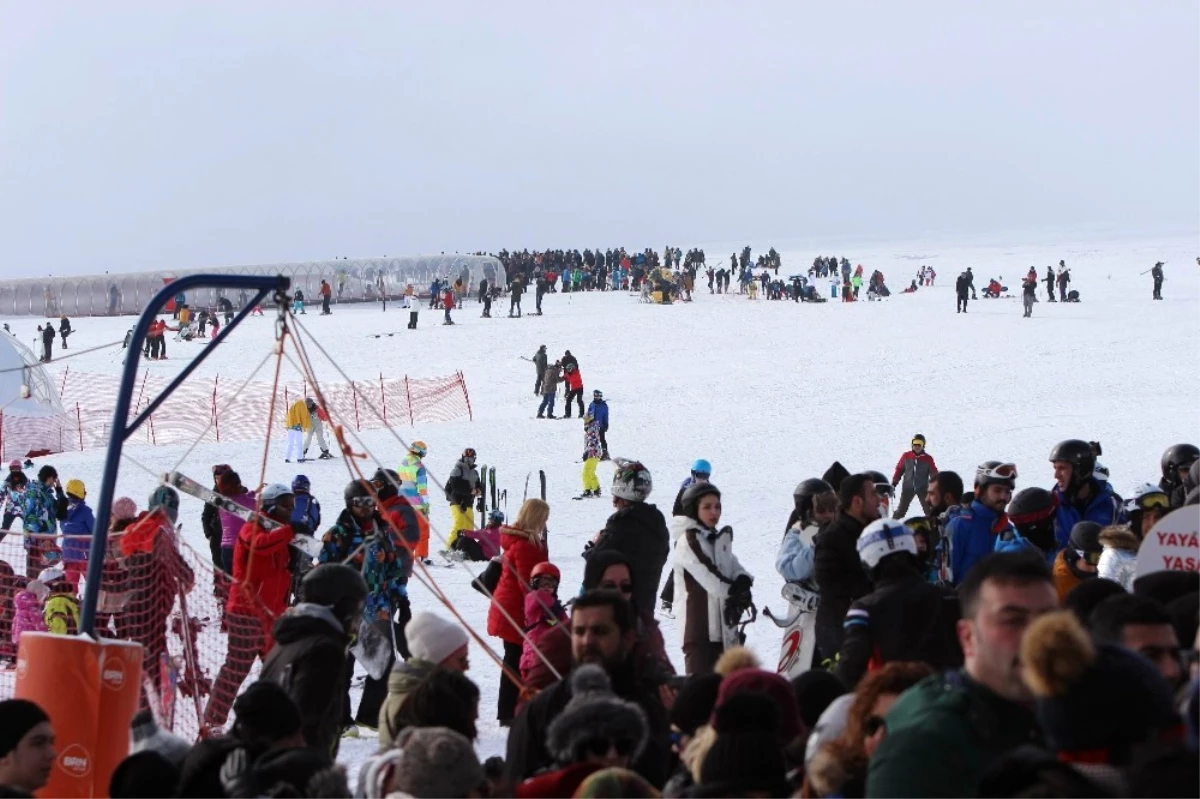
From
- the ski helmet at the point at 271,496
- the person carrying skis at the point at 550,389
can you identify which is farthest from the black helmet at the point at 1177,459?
the person carrying skis at the point at 550,389

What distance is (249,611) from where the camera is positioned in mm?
8406

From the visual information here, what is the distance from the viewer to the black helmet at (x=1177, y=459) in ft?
32.2

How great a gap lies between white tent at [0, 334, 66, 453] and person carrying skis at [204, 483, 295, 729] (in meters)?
14.8

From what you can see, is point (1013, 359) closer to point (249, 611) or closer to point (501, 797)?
point (249, 611)

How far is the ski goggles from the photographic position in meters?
8.11

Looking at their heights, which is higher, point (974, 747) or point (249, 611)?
point (974, 747)

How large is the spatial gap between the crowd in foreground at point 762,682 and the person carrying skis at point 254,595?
0.03m

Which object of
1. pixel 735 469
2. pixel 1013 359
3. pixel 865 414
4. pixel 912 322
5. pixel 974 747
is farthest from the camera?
pixel 912 322

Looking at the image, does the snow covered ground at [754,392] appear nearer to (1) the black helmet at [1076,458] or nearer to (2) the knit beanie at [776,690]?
(1) the black helmet at [1076,458]

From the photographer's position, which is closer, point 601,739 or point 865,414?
point 601,739

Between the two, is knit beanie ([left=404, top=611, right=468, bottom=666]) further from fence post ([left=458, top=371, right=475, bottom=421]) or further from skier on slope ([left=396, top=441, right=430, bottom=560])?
fence post ([left=458, top=371, right=475, bottom=421])

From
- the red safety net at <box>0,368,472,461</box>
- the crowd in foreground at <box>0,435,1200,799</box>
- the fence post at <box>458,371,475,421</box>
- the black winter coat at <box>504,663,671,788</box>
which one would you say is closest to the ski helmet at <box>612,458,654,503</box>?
the crowd in foreground at <box>0,435,1200,799</box>

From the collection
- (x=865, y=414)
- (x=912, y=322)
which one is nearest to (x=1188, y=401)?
(x=865, y=414)

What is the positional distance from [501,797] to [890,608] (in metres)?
1.68
